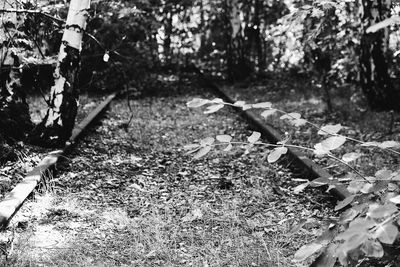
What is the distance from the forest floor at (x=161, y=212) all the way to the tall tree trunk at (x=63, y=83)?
0.35 metres

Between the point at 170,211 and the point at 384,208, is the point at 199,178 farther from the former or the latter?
the point at 384,208

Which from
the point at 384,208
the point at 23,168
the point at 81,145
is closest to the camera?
the point at 384,208

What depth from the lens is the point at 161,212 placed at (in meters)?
3.91

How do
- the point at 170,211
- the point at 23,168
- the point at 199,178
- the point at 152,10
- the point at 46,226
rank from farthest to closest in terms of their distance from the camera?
the point at 152,10 < the point at 199,178 < the point at 23,168 < the point at 170,211 < the point at 46,226

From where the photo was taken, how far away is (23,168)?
4.50 m

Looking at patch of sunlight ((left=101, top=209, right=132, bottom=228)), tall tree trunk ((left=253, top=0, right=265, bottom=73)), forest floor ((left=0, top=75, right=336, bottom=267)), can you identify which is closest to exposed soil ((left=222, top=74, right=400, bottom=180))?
forest floor ((left=0, top=75, right=336, bottom=267))

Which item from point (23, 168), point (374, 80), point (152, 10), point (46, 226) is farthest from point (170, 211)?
point (152, 10)

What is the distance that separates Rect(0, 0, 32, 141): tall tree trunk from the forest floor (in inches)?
26.6

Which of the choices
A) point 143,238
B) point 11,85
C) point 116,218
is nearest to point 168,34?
point 11,85

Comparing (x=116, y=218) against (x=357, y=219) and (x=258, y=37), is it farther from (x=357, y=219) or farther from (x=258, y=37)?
(x=258, y=37)

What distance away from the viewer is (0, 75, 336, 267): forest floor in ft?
10.1

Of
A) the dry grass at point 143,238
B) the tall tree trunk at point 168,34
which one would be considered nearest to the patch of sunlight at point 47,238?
the dry grass at point 143,238

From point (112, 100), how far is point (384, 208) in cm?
927

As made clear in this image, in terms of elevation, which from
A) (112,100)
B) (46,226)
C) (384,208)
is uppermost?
(384,208)
